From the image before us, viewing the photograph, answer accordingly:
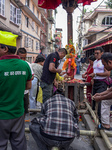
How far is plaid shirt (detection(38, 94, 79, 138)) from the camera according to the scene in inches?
81.4

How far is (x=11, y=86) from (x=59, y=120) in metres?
0.82

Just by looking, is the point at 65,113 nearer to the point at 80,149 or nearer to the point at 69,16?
the point at 80,149

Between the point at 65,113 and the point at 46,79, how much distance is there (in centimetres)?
167

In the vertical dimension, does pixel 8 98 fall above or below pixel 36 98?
above

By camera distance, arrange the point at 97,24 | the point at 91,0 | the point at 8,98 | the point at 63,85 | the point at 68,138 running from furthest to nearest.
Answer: the point at 97,24 < the point at 91,0 < the point at 63,85 < the point at 68,138 < the point at 8,98

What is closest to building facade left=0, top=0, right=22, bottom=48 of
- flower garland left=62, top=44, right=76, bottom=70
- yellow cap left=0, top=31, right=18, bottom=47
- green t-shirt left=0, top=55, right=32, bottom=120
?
flower garland left=62, top=44, right=76, bottom=70

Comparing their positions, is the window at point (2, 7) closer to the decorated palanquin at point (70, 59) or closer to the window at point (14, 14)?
the window at point (14, 14)

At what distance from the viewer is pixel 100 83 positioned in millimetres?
3875

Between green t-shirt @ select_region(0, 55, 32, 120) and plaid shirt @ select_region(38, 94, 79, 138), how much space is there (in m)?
0.47

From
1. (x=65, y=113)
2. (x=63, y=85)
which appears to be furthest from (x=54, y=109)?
(x=63, y=85)

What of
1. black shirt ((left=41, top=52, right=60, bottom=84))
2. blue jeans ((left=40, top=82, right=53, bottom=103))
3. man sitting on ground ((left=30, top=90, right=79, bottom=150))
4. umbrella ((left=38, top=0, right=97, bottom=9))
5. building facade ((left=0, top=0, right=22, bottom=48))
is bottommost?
man sitting on ground ((left=30, top=90, right=79, bottom=150))

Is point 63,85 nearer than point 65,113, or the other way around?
point 65,113

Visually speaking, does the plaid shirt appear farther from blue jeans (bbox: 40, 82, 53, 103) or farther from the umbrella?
the umbrella

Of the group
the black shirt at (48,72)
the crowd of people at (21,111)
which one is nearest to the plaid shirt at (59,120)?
the crowd of people at (21,111)
